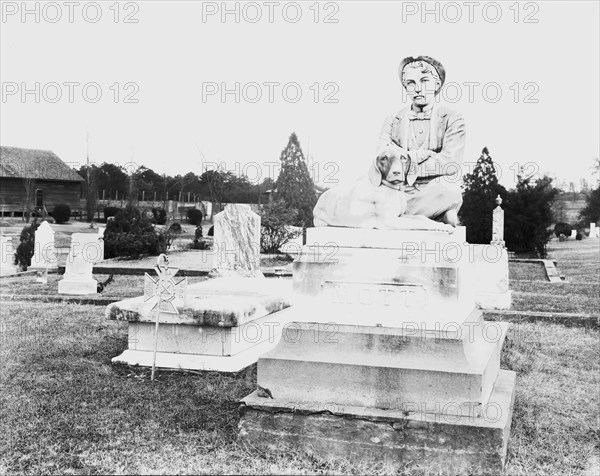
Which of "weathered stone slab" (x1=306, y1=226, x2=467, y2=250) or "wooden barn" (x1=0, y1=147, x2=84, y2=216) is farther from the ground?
"wooden barn" (x1=0, y1=147, x2=84, y2=216)

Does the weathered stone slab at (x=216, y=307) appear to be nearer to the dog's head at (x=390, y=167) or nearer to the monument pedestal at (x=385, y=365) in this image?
the monument pedestal at (x=385, y=365)

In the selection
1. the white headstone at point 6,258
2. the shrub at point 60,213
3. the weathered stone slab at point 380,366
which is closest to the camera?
the weathered stone slab at point 380,366

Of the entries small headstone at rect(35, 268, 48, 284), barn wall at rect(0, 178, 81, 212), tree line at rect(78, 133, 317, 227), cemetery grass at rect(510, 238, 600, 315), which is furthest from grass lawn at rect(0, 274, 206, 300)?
barn wall at rect(0, 178, 81, 212)

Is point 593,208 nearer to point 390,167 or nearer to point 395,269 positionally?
point 390,167

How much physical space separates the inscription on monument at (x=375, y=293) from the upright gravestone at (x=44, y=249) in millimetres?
13933

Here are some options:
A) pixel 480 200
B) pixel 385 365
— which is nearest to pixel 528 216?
pixel 480 200

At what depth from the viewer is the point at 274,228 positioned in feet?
79.5

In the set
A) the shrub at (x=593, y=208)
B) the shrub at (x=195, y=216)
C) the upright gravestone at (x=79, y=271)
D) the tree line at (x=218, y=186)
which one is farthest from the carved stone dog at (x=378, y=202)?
the shrub at (x=593, y=208)

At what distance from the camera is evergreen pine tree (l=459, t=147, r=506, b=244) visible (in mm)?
26328

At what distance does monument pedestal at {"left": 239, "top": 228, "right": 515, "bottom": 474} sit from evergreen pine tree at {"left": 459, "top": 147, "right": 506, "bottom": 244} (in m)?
22.0

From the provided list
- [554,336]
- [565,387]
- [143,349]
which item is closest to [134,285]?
[143,349]

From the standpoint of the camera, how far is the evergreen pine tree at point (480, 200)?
2633 centimetres

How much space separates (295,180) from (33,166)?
19.9 m

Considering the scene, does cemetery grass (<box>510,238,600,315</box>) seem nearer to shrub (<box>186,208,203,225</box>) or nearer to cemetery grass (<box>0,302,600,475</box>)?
cemetery grass (<box>0,302,600,475</box>)
